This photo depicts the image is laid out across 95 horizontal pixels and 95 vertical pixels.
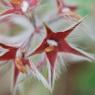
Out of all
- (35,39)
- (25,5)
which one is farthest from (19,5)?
(35,39)

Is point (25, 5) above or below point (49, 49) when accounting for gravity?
above

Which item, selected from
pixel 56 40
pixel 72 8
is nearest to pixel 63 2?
pixel 72 8

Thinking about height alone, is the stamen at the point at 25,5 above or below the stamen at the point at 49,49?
above

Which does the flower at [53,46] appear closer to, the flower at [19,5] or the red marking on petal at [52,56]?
the red marking on petal at [52,56]

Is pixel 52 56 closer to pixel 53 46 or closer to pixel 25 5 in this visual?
pixel 53 46

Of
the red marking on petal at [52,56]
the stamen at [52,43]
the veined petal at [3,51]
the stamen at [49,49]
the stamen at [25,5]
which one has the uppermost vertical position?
the stamen at [25,5]

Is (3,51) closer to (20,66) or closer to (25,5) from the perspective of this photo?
(20,66)

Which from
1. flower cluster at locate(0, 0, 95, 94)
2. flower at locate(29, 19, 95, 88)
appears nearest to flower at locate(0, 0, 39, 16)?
flower cluster at locate(0, 0, 95, 94)

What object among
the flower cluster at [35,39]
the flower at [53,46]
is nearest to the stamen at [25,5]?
the flower cluster at [35,39]
